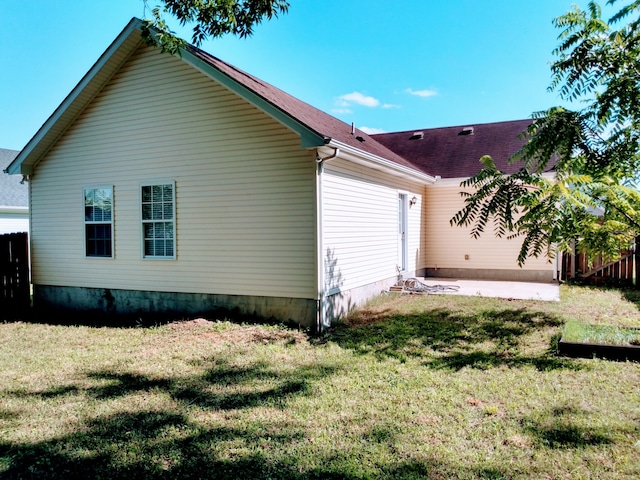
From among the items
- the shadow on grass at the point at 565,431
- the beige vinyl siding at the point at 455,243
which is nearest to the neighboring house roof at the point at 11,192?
the beige vinyl siding at the point at 455,243

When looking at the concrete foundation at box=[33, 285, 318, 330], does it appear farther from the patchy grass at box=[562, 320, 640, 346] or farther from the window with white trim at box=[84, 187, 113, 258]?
the patchy grass at box=[562, 320, 640, 346]

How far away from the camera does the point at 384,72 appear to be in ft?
64.4

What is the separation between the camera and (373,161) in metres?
9.16

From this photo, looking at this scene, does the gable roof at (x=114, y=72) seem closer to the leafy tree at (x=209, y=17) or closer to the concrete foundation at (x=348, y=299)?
the leafy tree at (x=209, y=17)

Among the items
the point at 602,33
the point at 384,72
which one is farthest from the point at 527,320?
the point at 384,72

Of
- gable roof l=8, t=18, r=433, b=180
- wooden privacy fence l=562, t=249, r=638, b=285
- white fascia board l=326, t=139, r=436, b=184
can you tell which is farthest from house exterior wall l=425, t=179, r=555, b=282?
gable roof l=8, t=18, r=433, b=180

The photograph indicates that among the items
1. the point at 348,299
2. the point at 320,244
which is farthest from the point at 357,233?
the point at 320,244

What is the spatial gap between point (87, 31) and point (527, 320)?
430 inches

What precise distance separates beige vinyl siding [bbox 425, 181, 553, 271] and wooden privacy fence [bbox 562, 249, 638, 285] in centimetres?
106

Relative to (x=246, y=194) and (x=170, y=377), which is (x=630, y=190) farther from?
(x=246, y=194)

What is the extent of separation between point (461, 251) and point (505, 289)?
8.49ft

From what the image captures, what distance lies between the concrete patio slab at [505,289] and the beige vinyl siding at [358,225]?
1809mm

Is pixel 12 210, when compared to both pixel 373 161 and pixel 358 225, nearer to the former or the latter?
pixel 358 225

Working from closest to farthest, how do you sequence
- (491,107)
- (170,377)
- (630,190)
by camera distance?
(630,190), (170,377), (491,107)
